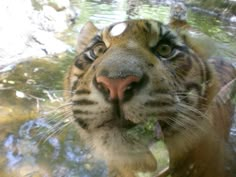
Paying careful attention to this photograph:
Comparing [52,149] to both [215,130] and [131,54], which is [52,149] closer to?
[215,130]

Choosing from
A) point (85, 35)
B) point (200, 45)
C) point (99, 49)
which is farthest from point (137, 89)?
point (85, 35)

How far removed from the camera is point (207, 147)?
167 cm

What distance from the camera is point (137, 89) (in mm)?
1219

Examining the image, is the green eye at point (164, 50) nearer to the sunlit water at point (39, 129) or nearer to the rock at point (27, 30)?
the sunlit water at point (39, 129)

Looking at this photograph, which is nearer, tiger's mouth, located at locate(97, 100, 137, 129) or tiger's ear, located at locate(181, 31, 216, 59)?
tiger's mouth, located at locate(97, 100, 137, 129)

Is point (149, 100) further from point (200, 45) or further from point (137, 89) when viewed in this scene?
point (200, 45)

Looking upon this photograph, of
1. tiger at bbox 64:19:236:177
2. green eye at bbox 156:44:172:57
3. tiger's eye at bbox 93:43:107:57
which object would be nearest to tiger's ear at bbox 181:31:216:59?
tiger at bbox 64:19:236:177

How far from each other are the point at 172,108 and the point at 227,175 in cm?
72

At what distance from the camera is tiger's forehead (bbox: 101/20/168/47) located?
5.08 ft

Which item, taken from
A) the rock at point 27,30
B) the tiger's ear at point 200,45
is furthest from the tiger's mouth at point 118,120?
the rock at point 27,30

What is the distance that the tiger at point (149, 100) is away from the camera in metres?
1.24

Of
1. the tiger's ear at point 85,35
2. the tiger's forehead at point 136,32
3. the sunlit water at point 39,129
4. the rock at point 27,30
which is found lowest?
the rock at point 27,30

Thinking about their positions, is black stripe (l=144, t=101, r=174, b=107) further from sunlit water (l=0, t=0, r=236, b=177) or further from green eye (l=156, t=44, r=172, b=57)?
sunlit water (l=0, t=0, r=236, b=177)

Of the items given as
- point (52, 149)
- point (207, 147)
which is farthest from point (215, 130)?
point (52, 149)
